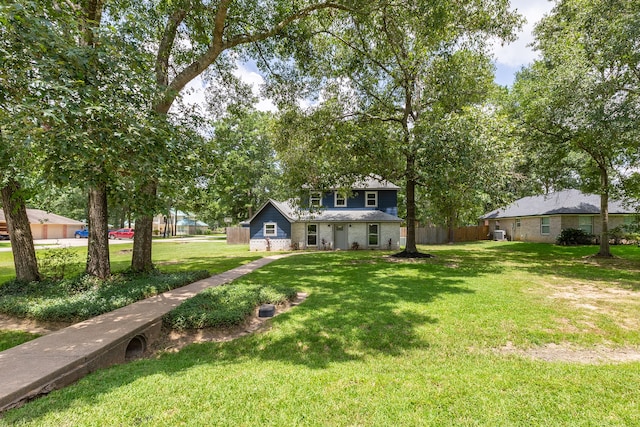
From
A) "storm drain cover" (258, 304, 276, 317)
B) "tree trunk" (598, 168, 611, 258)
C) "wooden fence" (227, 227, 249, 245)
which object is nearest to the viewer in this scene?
"storm drain cover" (258, 304, 276, 317)

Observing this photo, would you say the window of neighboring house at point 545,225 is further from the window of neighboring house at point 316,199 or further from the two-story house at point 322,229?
the window of neighboring house at point 316,199

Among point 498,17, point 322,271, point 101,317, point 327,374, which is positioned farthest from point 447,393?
point 498,17

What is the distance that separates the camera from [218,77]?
1281cm

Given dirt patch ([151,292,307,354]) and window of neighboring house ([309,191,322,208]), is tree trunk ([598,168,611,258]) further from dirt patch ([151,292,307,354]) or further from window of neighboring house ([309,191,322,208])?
dirt patch ([151,292,307,354])

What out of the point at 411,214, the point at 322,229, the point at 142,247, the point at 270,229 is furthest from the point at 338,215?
the point at 142,247

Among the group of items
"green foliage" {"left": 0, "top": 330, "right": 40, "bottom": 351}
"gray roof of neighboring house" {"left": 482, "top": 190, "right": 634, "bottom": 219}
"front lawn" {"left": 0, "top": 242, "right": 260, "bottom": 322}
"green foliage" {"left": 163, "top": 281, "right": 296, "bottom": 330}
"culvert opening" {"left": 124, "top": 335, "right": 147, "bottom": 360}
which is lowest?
"culvert opening" {"left": 124, "top": 335, "right": 147, "bottom": 360}

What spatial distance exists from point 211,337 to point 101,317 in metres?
2.24

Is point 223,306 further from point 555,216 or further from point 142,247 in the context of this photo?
point 555,216

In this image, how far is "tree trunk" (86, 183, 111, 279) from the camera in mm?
8352

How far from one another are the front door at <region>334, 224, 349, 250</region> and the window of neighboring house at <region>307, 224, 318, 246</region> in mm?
1492

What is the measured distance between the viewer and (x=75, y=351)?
4117 mm

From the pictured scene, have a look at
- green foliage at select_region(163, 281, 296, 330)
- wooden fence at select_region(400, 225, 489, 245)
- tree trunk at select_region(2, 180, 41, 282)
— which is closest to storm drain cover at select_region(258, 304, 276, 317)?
green foliage at select_region(163, 281, 296, 330)

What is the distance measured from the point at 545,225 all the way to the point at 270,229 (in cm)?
2364

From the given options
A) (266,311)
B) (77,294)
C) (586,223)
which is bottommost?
(266,311)
